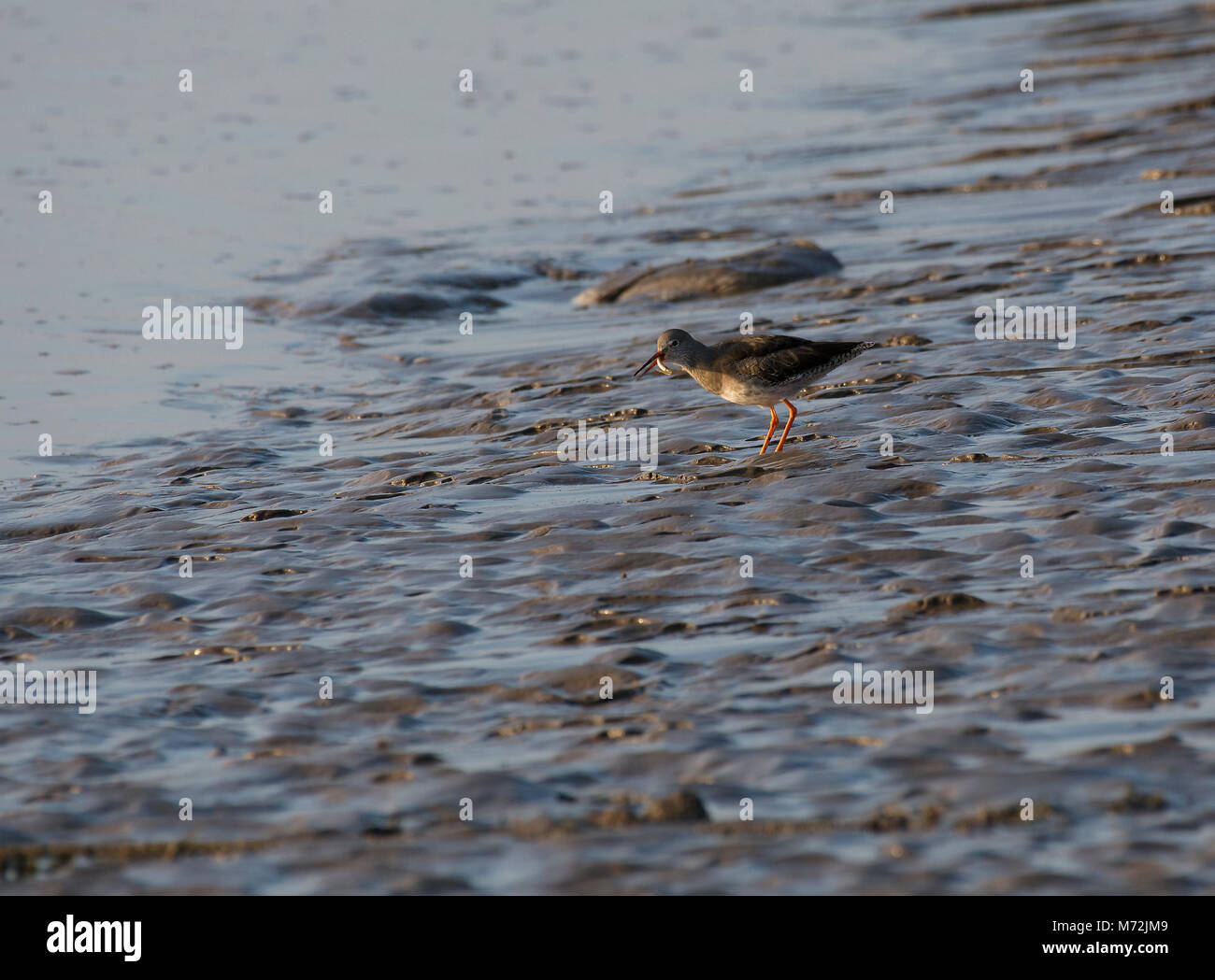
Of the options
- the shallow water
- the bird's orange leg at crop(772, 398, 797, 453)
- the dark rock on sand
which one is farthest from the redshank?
the dark rock on sand

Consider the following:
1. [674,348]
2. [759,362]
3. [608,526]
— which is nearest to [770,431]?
[759,362]

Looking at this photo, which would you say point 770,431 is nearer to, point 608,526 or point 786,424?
point 786,424

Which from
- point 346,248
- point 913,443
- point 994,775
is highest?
point 346,248

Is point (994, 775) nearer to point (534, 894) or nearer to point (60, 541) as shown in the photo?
point (534, 894)

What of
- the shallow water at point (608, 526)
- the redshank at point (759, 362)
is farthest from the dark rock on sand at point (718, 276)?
the redshank at point (759, 362)

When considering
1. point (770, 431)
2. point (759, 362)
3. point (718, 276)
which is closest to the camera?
point (759, 362)

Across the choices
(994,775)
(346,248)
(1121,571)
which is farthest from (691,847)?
(346,248)

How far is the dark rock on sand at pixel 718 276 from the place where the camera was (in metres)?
16.5

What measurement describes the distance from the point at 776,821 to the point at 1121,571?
9.53ft

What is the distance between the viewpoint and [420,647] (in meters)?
7.94

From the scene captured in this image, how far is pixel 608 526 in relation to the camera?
9594 millimetres

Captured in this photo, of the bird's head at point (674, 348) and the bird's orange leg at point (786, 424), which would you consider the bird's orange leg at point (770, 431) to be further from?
the bird's head at point (674, 348)

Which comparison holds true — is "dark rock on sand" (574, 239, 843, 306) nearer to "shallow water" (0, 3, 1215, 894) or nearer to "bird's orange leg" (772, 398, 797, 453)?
"shallow water" (0, 3, 1215, 894)

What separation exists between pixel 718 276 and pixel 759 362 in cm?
580
